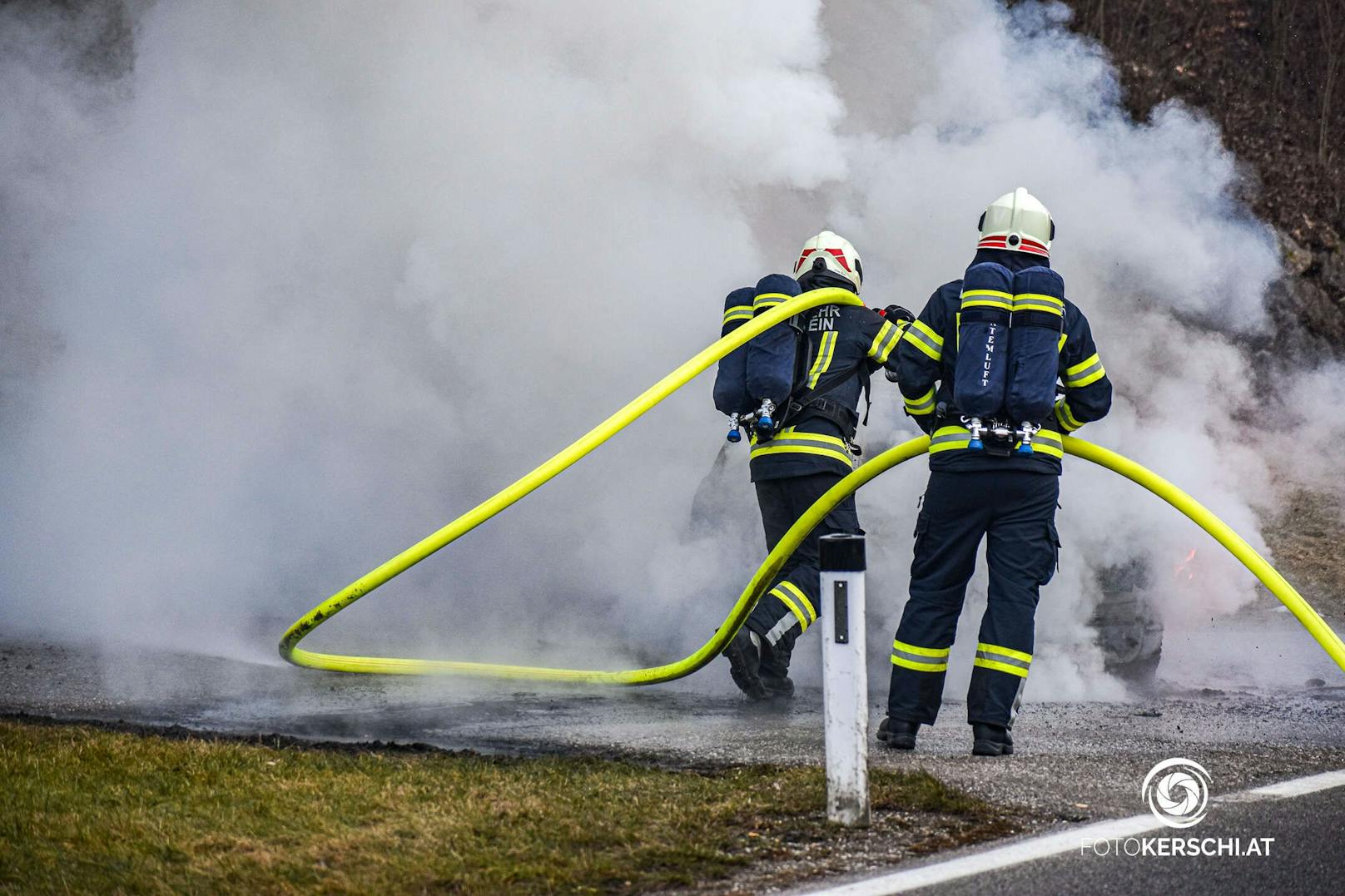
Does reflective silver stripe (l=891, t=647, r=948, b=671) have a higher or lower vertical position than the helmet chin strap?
lower

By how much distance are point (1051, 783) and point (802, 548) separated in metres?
2.28

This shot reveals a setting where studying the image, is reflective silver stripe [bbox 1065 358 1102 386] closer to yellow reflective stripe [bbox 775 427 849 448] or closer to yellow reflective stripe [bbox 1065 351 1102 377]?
yellow reflective stripe [bbox 1065 351 1102 377]

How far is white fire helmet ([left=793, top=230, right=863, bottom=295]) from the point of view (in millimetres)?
6195

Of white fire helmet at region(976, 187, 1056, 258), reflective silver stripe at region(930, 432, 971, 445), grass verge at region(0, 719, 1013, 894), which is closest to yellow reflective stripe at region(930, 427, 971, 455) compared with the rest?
reflective silver stripe at region(930, 432, 971, 445)

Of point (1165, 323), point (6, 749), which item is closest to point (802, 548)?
point (6, 749)

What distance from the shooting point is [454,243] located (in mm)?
9672

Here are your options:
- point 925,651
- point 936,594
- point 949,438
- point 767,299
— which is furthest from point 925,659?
point 767,299

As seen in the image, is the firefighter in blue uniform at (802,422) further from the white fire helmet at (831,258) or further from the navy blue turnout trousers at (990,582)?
the navy blue turnout trousers at (990,582)

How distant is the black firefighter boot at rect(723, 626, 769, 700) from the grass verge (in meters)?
1.72

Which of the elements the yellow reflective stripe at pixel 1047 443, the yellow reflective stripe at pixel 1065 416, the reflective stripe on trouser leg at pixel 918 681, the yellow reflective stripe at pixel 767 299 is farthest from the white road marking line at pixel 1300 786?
the yellow reflective stripe at pixel 767 299

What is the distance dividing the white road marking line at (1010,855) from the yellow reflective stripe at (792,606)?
2326 mm

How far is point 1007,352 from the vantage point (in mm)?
4793

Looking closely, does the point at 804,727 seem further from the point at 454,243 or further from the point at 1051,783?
the point at 454,243

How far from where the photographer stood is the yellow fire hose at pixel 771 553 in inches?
192
